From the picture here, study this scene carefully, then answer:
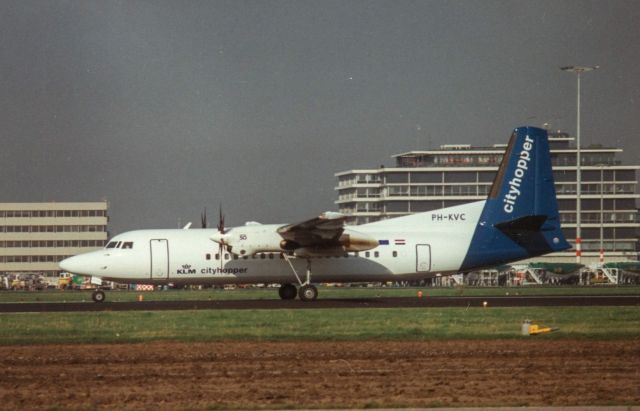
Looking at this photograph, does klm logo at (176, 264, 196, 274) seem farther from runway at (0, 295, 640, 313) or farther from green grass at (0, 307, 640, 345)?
green grass at (0, 307, 640, 345)

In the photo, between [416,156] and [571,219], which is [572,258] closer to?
[571,219]

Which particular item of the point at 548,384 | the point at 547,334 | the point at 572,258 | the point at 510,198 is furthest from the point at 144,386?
the point at 572,258

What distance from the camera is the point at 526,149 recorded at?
124ft

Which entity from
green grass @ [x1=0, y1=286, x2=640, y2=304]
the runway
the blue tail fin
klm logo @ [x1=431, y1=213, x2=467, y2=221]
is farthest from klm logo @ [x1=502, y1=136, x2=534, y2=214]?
green grass @ [x1=0, y1=286, x2=640, y2=304]

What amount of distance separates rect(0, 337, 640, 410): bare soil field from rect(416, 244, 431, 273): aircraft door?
48.8ft

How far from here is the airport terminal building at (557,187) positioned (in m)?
126

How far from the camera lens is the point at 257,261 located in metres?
36.6

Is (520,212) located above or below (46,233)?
above

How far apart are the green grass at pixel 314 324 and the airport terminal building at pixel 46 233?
95.6 metres

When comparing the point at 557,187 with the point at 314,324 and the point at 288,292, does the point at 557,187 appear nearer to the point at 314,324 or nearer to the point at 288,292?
the point at 288,292

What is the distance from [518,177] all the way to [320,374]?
77.1ft

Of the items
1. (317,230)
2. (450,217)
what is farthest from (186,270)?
(450,217)

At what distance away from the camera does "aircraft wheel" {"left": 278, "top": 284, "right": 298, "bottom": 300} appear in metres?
38.2

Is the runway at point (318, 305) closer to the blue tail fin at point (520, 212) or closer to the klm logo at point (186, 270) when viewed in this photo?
the klm logo at point (186, 270)
